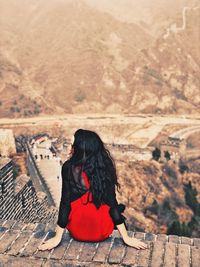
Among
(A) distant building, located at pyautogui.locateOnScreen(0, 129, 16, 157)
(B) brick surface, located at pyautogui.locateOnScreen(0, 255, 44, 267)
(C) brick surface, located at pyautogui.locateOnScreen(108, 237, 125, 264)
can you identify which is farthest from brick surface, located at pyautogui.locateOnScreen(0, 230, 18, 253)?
(A) distant building, located at pyautogui.locateOnScreen(0, 129, 16, 157)

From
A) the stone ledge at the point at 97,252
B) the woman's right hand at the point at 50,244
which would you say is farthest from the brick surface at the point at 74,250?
the woman's right hand at the point at 50,244

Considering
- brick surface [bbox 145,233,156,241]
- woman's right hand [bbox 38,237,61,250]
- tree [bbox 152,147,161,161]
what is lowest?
tree [bbox 152,147,161,161]

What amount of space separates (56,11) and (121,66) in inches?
934

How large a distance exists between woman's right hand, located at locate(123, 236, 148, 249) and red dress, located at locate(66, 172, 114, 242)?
0.84ft

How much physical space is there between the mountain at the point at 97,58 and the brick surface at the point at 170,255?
54811 millimetres

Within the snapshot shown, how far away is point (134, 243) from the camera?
4.48 m

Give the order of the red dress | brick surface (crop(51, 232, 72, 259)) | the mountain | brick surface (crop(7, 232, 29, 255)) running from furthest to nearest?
1. the mountain
2. the red dress
3. brick surface (crop(7, 232, 29, 255))
4. brick surface (crop(51, 232, 72, 259))

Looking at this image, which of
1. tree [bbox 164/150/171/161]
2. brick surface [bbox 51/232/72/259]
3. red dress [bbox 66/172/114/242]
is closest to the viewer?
brick surface [bbox 51/232/72/259]

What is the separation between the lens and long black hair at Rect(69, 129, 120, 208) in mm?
4555

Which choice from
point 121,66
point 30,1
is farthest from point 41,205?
point 30,1

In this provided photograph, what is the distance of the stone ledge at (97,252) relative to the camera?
422 centimetres

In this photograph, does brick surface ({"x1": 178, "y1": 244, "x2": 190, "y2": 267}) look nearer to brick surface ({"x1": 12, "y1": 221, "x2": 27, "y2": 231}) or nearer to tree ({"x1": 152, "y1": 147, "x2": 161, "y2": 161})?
brick surface ({"x1": 12, "y1": 221, "x2": 27, "y2": 231})

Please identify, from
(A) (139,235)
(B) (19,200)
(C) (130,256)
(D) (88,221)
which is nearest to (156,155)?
(B) (19,200)

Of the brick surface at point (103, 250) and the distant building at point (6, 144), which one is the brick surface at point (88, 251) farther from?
the distant building at point (6, 144)
